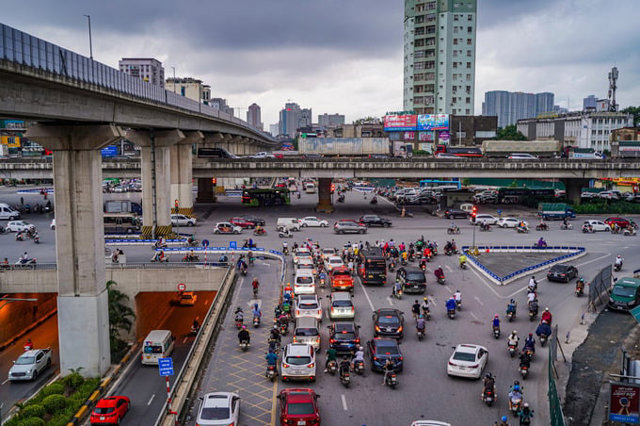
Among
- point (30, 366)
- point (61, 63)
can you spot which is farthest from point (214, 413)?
point (30, 366)

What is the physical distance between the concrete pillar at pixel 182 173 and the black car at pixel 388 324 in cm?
4261

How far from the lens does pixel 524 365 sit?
77.3 ft

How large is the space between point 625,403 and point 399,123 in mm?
103063

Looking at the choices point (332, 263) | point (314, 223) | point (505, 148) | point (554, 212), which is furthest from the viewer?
point (505, 148)

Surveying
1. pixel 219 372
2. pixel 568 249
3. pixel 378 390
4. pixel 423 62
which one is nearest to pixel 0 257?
pixel 219 372

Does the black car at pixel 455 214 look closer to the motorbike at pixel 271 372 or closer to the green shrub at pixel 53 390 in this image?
the motorbike at pixel 271 372

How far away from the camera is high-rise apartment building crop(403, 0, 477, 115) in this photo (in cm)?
12850

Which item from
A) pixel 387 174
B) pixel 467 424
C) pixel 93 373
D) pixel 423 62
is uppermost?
pixel 423 62

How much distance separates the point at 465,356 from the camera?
2378cm

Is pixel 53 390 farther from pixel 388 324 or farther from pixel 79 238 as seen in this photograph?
pixel 388 324

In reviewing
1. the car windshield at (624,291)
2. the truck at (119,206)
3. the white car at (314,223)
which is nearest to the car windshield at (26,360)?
the truck at (119,206)

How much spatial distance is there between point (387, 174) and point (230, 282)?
1532 inches

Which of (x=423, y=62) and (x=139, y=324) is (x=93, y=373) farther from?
(x=423, y=62)

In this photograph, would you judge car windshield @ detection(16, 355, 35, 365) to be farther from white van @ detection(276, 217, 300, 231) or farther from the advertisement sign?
the advertisement sign
